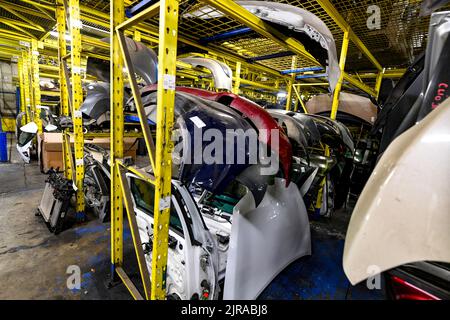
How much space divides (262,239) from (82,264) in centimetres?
201

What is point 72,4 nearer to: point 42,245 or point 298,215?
point 42,245

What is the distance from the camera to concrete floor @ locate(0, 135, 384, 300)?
193 centimetres

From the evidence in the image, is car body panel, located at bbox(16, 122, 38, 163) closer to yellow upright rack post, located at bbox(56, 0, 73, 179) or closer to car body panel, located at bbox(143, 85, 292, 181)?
yellow upright rack post, located at bbox(56, 0, 73, 179)

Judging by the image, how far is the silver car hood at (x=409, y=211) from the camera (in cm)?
56

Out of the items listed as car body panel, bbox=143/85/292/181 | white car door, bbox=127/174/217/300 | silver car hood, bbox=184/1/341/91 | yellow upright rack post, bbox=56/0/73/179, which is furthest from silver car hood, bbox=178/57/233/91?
yellow upright rack post, bbox=56/0/73/179

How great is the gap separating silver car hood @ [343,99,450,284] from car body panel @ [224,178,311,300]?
923 millimetres

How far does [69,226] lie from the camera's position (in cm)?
294

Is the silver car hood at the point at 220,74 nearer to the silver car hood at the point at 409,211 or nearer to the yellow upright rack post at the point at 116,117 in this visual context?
the yellow upright rack post at the point at 116,117

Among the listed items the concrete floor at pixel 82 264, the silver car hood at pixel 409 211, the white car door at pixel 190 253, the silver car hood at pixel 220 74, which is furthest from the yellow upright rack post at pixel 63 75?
the silver car hood at pixel 409 211

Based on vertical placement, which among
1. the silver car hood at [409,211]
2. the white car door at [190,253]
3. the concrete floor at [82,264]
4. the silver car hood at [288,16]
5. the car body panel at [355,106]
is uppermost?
the silver car hood at [288,16]

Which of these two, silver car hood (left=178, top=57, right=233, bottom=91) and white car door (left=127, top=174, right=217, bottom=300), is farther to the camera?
silver car hood (left=178, top=57, right=233, bottom=91)

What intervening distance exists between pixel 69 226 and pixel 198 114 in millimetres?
2955

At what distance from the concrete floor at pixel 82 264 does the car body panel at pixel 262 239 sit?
1.17ft

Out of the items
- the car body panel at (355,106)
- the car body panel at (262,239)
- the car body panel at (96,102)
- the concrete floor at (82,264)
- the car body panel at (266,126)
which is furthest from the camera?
the car body panel at (355,106)
